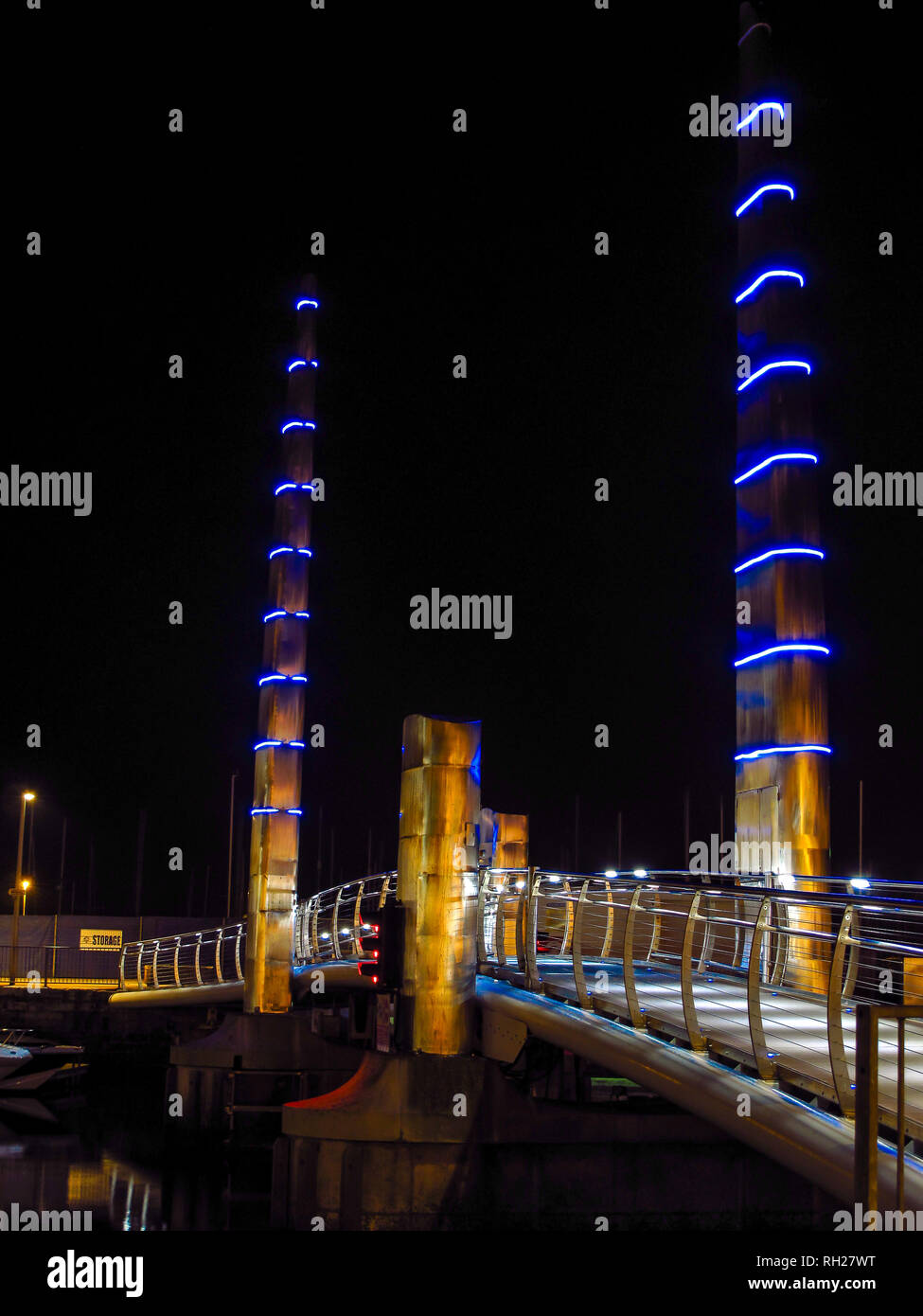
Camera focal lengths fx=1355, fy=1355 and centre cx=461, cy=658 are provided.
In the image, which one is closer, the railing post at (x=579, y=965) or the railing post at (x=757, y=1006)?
the railing post at (x=757, y=1006)

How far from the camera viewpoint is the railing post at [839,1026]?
20.0ft

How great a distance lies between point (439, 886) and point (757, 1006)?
614 centimetres

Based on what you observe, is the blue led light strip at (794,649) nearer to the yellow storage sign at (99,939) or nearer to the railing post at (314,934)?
the railing post at (314,934)

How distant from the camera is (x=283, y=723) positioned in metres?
23.7

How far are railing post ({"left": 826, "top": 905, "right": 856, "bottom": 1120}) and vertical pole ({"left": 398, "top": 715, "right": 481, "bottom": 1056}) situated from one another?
22.3ft

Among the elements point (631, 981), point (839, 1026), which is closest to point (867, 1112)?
point (839, 1026)

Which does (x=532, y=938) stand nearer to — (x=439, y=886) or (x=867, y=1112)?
(x=439, y=886)

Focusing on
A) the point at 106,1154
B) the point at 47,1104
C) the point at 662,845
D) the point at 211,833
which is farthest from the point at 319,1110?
the point at 211,833

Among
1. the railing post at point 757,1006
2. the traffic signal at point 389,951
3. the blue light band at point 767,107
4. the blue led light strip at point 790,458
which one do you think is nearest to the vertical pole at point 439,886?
the traffic signal at point 389,951

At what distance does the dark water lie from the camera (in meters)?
18.8

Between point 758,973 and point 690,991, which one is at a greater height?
point 758,973

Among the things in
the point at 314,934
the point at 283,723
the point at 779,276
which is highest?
the point at 779,276

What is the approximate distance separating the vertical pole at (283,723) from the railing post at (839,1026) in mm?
16790

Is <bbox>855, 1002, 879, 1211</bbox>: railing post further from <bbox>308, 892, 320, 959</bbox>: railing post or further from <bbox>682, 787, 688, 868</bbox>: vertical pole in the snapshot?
<bbox>682, 787, 688, 868</bbox>: vertical pole
